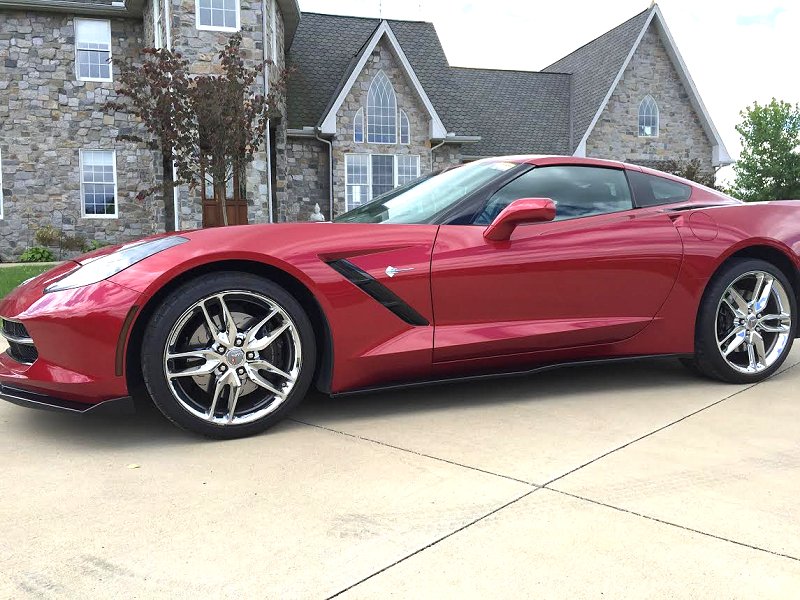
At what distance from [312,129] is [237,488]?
1676 centimetres

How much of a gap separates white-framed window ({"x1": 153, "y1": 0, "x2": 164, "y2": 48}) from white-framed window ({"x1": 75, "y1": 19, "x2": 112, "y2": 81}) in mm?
2497

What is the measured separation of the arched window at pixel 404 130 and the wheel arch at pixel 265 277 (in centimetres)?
1670

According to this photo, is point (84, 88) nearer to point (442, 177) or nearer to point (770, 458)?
point (442, 177)

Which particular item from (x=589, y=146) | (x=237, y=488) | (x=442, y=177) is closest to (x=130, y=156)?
(x=589, y=146)

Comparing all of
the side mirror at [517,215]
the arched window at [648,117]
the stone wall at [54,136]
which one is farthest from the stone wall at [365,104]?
the side mirror at [517,215]

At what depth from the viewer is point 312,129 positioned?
723 inches

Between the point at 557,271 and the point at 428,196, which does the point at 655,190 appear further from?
the point at 428,196

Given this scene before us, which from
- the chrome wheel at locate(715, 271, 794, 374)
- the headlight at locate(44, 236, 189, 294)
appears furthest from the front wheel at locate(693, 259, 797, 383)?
the headlight at locate(44, 236, 189, 294)

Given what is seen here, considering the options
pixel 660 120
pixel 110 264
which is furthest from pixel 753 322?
pixel 660 120

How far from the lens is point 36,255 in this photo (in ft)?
57.8

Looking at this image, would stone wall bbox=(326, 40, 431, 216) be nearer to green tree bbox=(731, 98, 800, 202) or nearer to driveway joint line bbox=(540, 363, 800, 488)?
driveway joint line bbox=(540, 363, 800, 488)

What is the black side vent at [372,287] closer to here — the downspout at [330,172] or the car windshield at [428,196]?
the car windshield at [428,196]

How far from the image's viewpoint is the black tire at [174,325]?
289cm

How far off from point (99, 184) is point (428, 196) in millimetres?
16938
